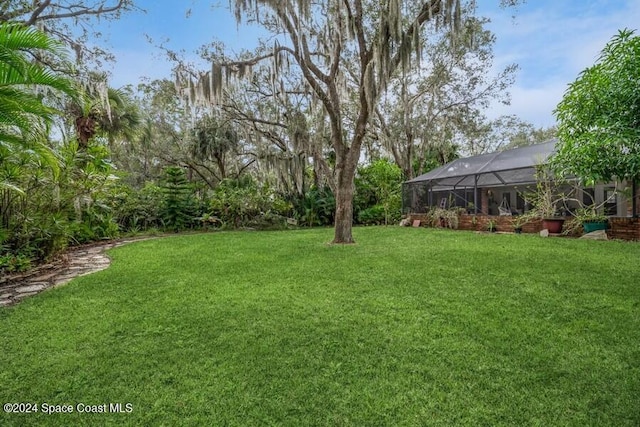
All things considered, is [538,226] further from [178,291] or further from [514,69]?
[178,291]

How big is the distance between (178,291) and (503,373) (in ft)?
9.26

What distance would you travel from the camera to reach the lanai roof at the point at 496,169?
332 inches

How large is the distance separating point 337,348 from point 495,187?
10635mm

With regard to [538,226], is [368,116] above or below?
above

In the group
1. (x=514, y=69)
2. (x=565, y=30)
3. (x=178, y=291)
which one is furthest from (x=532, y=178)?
(x=178, y=291)

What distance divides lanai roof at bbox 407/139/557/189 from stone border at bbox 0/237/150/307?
29.8 feet

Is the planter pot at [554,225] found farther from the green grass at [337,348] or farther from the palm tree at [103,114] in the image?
the palm tree at [103,114]

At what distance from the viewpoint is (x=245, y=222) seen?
414 inches

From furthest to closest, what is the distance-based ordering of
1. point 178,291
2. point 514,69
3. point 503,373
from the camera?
point 514,69, point 178,291, point 503,373

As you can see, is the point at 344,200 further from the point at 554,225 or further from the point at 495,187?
the point at 495,187

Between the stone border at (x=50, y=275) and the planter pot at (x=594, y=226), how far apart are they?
8761 mm

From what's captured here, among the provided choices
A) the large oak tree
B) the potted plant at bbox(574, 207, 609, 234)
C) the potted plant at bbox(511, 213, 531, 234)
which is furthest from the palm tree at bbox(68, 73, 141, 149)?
the potted plant at bbox(574, 207, 609, 234)

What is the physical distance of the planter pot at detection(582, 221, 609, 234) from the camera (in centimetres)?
657

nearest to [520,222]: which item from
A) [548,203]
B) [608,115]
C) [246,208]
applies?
[548,203]
